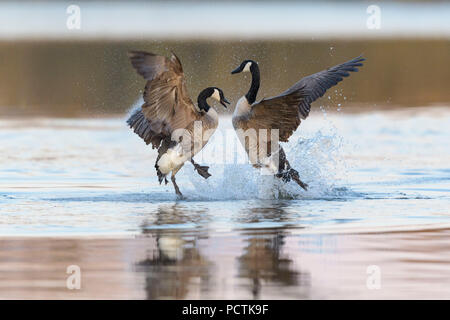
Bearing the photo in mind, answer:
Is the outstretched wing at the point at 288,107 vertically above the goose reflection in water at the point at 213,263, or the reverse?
the outstretched wing at the point at 288,107

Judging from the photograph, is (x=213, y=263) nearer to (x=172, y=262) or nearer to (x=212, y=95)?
(x=172, y=262)

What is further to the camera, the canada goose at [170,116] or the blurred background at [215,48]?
the blurred background at [215,48]

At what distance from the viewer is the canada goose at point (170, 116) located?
37.4 ft

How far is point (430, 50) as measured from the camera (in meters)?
37.7

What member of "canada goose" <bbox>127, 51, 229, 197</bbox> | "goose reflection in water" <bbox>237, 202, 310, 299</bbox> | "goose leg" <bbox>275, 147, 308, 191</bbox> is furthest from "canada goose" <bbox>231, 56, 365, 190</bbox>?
"goose reflection in water" <bbox>237, 202, 310, 299</bbox>

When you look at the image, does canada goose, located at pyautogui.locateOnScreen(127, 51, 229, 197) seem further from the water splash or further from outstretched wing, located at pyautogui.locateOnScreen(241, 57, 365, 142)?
outstretched wing, located at pyautogui.locateOnScreen(241, 57, 365, 142)

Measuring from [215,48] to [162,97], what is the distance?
2713cm

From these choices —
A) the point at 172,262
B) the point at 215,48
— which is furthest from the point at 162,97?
the point at 215,48

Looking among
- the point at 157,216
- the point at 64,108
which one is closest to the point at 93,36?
the point at 64,108

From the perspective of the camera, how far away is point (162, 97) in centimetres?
1191

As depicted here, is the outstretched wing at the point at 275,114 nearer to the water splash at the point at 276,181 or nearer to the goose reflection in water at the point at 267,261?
the water splash at the point at 276,181

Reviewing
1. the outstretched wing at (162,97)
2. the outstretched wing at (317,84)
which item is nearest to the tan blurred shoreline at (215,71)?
the outstretched wing at (317,84)

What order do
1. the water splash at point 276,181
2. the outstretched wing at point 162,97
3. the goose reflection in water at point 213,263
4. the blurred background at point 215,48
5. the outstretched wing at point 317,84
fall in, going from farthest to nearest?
the blurred background at point 215,48
the outstretched wing at point 317,84
the water splash at point 276,181
the outstretched wing at point 162,97
the goose reflection in water at point 213,263

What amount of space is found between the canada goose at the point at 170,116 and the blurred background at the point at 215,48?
32.8 ft
